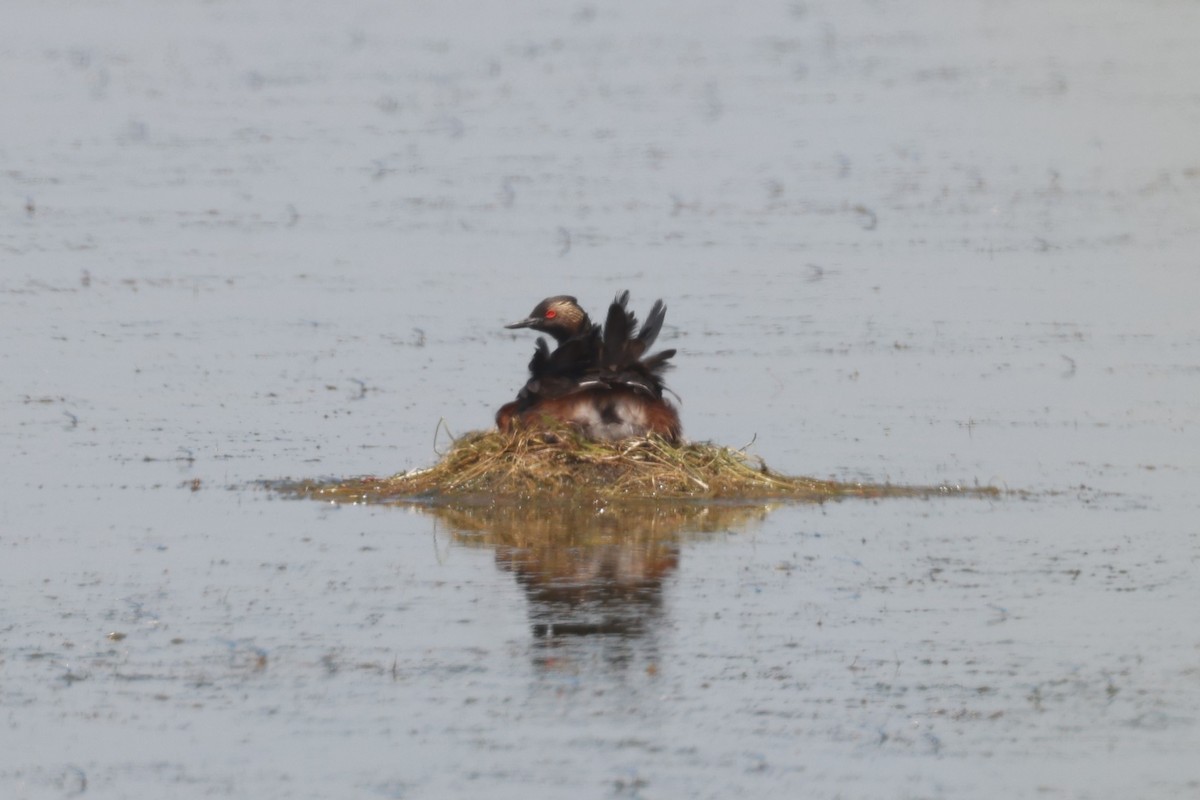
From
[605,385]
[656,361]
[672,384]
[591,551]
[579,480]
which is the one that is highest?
[672,384]

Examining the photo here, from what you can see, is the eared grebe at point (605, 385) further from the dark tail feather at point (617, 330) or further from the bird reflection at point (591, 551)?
the bird reflection at point (591, 551)

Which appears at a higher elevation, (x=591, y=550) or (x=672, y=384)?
(x=672, y=384)

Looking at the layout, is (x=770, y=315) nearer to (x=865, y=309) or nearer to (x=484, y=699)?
(x=865, y=309)

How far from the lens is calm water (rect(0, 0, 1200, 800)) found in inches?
362

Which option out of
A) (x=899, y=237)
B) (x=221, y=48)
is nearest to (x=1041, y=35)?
(x=221, y=48)

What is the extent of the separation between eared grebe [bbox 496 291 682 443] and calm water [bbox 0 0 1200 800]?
90 centimetres

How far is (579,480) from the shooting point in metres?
14.4

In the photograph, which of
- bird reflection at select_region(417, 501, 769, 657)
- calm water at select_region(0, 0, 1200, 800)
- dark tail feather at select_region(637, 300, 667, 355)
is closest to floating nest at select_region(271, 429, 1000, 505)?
bird reflection at select_region(417, 501, 769, 657)

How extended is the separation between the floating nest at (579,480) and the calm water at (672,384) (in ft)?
1.46

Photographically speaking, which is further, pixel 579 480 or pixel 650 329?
pixel 650 329

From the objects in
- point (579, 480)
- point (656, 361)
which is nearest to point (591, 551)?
point (579, 480)

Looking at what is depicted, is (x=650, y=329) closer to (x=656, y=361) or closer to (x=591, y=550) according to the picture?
(x=656, y=361)

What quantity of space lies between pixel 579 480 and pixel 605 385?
0.62 m

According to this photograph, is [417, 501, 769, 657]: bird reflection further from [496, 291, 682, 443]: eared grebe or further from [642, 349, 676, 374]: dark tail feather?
[642, 349, 676, 374]: dark tail feather
